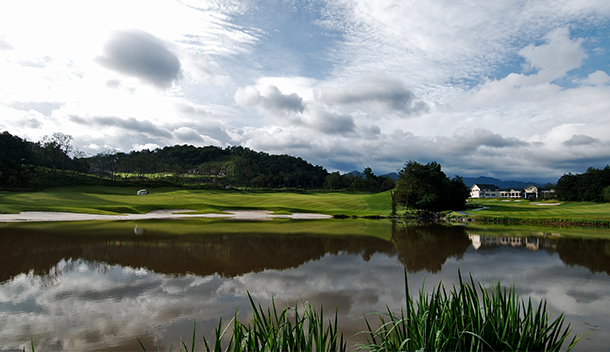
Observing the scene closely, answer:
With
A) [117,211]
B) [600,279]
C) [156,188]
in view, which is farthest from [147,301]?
[156,188]

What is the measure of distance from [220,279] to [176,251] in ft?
20.7

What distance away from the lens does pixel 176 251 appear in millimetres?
15953

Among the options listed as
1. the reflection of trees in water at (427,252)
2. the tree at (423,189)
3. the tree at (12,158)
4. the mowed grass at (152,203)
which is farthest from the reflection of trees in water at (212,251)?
the tree at (12,158)

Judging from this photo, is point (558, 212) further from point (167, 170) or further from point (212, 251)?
point (167, 170)

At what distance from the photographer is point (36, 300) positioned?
8430mm

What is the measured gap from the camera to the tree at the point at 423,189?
50244 millimetres

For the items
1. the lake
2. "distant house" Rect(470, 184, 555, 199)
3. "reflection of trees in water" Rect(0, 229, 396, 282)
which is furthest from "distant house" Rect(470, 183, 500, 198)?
"reflection of trees in water" Rect(0, 229, 396, 282)

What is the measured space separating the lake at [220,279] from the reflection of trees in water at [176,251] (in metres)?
0.05

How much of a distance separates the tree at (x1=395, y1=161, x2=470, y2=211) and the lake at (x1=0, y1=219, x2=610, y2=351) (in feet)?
98.5

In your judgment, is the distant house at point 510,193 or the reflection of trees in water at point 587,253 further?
the distant house at point 510,193

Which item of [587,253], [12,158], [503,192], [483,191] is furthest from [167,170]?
[503,192]

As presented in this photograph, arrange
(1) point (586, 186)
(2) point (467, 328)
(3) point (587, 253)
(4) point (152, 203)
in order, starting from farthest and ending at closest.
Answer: (1) point (586, 186), (4) point (152, 203), (3) point (587, 253), (2) point (467, 328)

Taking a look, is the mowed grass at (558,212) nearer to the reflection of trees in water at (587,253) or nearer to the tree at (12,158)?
the reflection of trees in water at (587,253)

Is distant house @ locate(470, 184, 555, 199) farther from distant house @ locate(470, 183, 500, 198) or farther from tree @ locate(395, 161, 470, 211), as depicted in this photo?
tree @ locate(395, 161, 470, 211)
